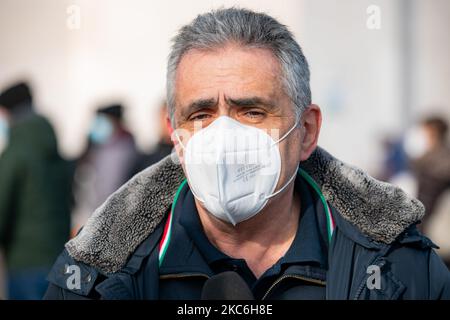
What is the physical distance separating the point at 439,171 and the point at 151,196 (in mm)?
6143

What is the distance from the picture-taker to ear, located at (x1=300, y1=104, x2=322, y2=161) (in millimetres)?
3166

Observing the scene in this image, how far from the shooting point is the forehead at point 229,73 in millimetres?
2914

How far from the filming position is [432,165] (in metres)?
8.88

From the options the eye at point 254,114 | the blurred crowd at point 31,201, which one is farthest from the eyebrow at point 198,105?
the blurred crowd at point 31,201

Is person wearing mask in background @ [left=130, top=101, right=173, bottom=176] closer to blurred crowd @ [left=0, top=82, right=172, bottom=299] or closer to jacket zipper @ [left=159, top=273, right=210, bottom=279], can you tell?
blurred crowd @ [left=0, top=82, right=172, bottom=299]

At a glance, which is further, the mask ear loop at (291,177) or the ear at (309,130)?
the ear at (309,130)

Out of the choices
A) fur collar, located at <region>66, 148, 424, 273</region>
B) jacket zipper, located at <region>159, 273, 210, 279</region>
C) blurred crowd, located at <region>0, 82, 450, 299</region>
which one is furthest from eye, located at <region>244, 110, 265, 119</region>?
blurred crowd, located at <region>0, 82, 450, 299</region>

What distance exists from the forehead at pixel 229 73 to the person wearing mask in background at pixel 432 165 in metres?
5.59

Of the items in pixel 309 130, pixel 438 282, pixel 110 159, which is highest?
pixel 309 130

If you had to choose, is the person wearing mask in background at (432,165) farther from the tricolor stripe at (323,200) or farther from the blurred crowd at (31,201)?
the tricolor stripe at (323,200)

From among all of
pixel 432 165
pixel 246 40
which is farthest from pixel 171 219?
pixel 432 165

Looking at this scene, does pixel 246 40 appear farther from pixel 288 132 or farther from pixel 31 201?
pixel 31 201

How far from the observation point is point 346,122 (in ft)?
45.4

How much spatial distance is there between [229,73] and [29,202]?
3955 mm
